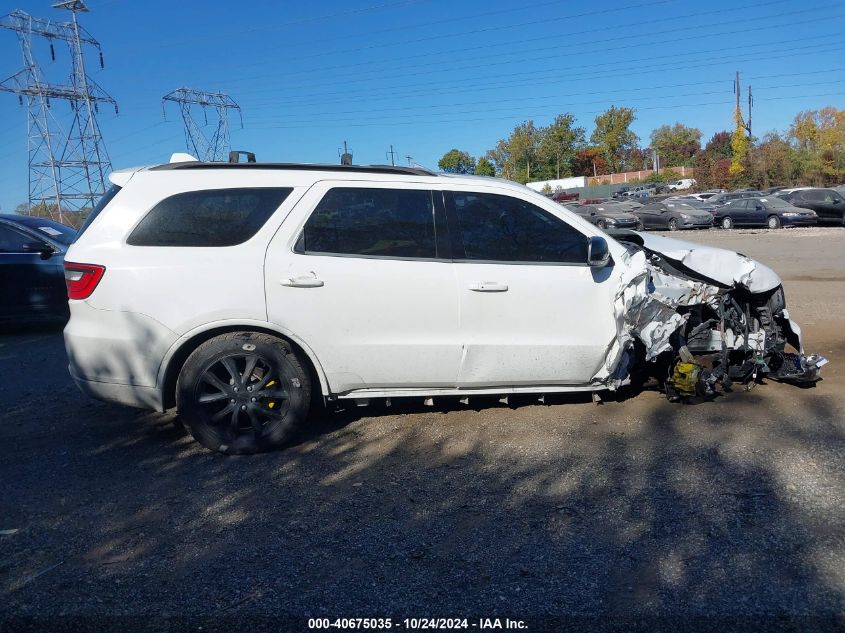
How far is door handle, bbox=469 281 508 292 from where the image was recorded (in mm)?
4762

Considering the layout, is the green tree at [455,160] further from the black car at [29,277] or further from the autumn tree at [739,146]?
the black car at [29,277]

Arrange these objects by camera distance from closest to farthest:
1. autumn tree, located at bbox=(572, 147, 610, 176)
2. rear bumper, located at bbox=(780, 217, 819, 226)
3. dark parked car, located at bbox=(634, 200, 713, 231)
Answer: rear bumper, located at bbox=(780, 217, 819, 226), dark parked car, located at bbox=(634, 200, 713, 231), autumn tree, located at bbox=(572, 147, 610, 176)

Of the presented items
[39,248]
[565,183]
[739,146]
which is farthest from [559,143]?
[39,248]

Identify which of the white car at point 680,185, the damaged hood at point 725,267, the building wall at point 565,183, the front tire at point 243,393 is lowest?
the front tire at point 243,393

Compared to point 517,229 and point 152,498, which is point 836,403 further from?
point 152,498

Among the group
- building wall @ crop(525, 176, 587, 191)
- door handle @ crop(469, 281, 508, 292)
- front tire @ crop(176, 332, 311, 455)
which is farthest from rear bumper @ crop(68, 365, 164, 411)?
building wall @ crop(525, 176, 587, 191)

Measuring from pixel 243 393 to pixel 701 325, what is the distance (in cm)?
346

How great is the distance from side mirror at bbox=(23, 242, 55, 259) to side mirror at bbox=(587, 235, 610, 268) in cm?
755

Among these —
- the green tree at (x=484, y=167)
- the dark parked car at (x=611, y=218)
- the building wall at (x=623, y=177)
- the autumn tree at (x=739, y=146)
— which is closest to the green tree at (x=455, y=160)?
the green tree at (x=484, y=167)

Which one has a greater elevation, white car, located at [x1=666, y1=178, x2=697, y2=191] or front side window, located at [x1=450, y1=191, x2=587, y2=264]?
white car, located at [x1=666, y1=178, x2=697, y2=191]

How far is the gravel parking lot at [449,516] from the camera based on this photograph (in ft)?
10.0

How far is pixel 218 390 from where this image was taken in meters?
4.70

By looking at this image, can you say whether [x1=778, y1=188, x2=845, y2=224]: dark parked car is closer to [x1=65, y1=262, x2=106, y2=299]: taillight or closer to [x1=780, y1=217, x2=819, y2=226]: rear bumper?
[x1=780, y1=217, x2=819, y2=226]: rear bumper

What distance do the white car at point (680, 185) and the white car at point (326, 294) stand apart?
69256mm
